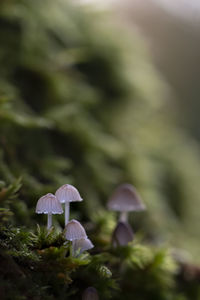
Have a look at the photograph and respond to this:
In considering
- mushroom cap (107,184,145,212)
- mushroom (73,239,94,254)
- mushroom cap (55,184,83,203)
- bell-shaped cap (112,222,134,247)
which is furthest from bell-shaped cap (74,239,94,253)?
mushroom cap (107,184,145,212)

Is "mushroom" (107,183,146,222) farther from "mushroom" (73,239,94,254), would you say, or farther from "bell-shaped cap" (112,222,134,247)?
"mushroom" (73,239,94,254)

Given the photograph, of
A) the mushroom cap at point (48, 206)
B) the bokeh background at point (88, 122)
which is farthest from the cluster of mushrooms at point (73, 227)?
the bokeh background at point (88, 122)

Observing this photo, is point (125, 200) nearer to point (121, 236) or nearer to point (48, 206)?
point (121, 236)

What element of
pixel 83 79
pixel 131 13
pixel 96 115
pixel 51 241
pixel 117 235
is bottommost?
pixel 51 241

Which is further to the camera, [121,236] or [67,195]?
[121,236]

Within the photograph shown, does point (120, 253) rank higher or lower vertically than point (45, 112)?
lower

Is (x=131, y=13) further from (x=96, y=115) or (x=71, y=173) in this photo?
(x=71, y=173)

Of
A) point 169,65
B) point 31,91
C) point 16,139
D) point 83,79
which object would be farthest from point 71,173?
point 169,65

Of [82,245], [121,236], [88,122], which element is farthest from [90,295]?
[88,122]

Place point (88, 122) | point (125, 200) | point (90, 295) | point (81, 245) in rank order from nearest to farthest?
point (90, 295) < point (81, 245) < point (125, 200) < point (88, 122)
